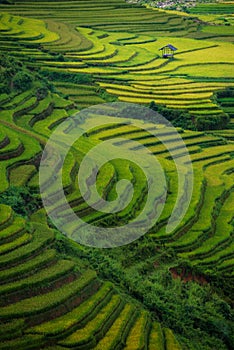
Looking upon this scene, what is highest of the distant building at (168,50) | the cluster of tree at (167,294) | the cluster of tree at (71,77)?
the distant building at (168,50)

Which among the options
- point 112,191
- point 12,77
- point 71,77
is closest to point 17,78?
point 12,77

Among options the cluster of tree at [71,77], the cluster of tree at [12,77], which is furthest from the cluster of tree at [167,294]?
the cluster of tree at [71,77]

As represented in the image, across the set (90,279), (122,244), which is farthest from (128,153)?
(90,279)

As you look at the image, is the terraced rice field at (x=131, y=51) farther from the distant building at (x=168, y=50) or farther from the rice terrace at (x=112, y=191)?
the distant building at (x=168, y=50)

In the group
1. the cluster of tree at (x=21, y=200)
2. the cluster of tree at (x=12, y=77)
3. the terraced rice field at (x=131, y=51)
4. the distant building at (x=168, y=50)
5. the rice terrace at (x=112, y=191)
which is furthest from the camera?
the distant building at (x=168, y=50)

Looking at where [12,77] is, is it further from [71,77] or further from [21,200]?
[21,200]

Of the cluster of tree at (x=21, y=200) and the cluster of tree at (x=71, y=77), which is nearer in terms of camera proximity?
the cluster of tree at (x=21, y=200)

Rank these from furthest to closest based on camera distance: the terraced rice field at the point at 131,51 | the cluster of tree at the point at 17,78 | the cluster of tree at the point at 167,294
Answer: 1. the terraced rice field at the point at 131,51
2. the cluster of tree at the point at 17,78
3. the cluster of tree at the point at 167,294

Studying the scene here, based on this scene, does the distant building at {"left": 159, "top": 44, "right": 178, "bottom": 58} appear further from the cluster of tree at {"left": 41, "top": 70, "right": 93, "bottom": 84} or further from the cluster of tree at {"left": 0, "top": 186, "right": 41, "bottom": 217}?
the cluster of tree at {"left": 0, "top": 186, "right": 41, "bottom": 217}
